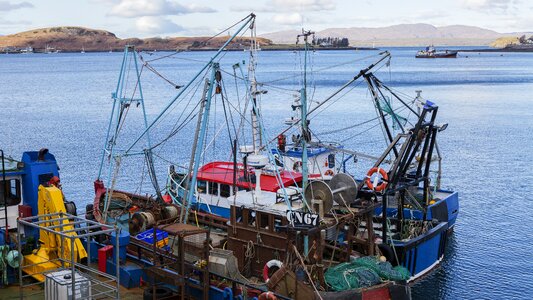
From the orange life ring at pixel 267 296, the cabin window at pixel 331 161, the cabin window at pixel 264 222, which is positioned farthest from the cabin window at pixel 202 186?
the orange life ring at pixel 267 296

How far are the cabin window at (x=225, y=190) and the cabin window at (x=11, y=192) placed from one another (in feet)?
33.4

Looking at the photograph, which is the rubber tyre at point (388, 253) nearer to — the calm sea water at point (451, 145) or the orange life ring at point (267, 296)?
the calm sea water at point (451, 145)

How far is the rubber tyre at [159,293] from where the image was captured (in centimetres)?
1598

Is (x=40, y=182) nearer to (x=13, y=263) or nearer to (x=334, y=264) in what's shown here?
(x=13, y=263)

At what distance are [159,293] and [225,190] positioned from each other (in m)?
12.1

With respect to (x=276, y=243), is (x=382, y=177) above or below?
above

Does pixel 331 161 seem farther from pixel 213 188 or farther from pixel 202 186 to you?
pixel 202 186

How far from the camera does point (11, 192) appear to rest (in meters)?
19.5

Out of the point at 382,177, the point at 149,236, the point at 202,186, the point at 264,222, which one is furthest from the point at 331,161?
the point at 264,222

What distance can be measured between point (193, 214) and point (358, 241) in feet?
18.8

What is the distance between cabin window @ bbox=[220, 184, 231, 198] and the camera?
92.0ft

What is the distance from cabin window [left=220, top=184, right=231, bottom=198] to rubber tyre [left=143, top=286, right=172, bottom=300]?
38.7 ft

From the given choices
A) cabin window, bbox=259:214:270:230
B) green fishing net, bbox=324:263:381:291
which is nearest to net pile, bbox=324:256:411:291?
green fishing net, bbox=324:263:381:291

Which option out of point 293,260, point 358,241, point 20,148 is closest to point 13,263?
point 293,260
